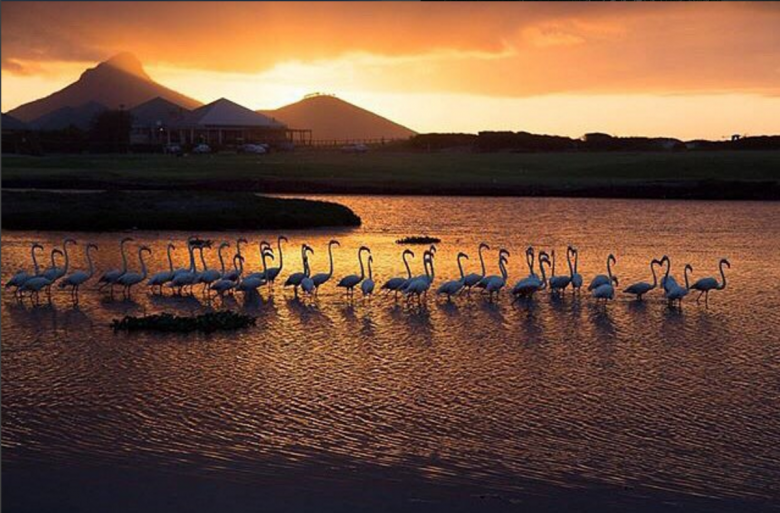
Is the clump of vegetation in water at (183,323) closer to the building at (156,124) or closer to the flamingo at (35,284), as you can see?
the flamingo at (35,284)

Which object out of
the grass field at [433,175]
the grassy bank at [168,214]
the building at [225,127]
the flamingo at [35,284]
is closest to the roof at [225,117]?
the building at [225,127]

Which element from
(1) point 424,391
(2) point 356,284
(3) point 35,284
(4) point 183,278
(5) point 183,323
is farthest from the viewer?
(2) point 356,284

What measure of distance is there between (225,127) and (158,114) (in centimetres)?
2307

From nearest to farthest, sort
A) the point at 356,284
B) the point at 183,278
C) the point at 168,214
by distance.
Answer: the point at 183,278, the point at 356,284, the point at 168,214

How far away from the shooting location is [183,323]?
1709cm

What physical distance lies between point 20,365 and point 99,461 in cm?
498

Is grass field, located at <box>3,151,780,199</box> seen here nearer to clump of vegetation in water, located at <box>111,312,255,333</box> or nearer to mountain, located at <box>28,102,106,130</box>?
clump of vegetation in water, located at <box>111,312,255,333</box>

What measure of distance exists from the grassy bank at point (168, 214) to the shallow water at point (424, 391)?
14.8 metres

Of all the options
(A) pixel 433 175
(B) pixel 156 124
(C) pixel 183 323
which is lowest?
(C) pixel 183 323

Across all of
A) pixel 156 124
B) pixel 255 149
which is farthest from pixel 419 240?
pixel 156 124

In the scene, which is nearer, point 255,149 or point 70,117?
point 255,149

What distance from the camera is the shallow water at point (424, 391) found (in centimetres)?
1016

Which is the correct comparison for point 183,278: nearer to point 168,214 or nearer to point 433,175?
point 168,214

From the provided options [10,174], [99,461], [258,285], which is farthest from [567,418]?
[10,174]
